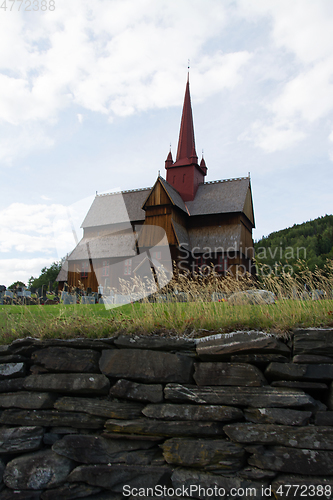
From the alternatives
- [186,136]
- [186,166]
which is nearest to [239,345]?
[186,166]

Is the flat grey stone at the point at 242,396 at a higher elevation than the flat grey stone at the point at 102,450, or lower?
higher

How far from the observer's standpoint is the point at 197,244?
29.0 metres

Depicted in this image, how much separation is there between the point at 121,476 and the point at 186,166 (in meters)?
31.0

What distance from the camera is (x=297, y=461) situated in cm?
464

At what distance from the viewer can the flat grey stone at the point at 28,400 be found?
19.2ft

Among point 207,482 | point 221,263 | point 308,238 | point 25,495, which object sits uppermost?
point 308,238

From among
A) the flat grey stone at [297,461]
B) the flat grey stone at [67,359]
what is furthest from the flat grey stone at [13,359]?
the flat grey stone at [297,461]

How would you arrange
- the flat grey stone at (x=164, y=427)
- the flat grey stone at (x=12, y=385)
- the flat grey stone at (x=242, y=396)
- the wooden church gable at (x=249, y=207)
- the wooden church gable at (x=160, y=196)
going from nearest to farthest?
the flat grey stone at (x=242, y=396), the flat grey stone at (x=164, y=427), the flat grey stone at (x=12, y=385), the wooden church gable at (x=160, y=196), the wooden church gable at (x=249, y=207)

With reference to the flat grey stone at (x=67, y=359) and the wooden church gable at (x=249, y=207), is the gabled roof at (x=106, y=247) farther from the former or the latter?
the flat grey stone at (x=67, y=359)

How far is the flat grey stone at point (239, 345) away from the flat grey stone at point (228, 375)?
18 centimetres

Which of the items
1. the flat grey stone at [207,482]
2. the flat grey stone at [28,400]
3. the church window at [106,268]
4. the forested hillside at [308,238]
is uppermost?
the forested hillside at [308,238]

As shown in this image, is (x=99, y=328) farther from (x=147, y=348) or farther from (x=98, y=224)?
(x=98, y=224)

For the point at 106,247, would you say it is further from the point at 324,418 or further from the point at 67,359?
the point at 324,418

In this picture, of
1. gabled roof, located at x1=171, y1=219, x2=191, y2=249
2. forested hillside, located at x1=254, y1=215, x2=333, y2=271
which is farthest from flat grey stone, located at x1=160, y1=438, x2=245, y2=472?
forested hillside, located at x1=254, y1=215, x2=333, y2=271
